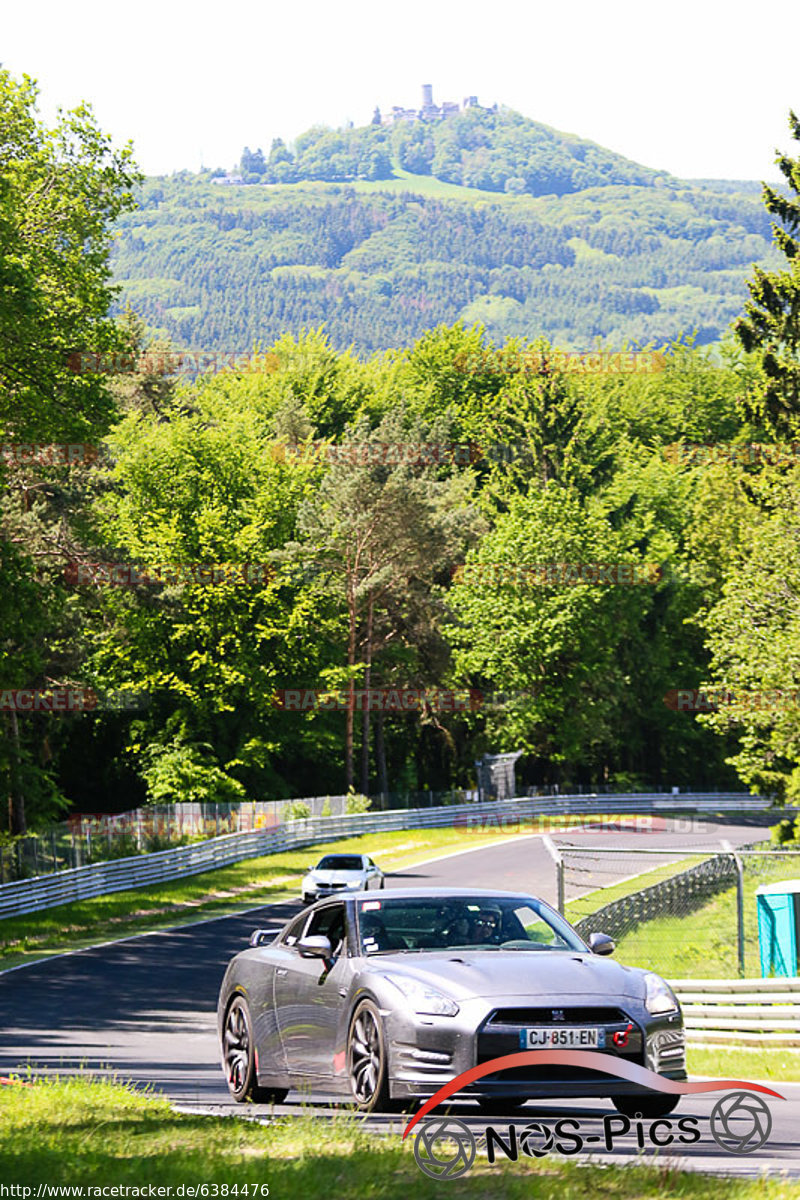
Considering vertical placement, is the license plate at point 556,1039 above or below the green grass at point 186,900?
above

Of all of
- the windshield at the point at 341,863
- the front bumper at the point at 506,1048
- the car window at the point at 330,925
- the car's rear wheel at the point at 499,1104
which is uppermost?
the car window at the point at 330,925

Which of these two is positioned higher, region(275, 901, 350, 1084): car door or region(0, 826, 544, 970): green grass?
region(275, 901, 350, 1084): car door

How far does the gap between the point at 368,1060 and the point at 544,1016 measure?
46.4 inches

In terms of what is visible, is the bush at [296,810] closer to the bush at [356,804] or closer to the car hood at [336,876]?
the bush at [356,804]

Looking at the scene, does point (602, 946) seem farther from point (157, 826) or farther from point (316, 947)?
point (157, 826)

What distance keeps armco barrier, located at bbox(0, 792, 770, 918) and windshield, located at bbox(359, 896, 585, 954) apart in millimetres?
26112

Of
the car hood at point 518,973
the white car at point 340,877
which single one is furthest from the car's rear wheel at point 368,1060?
the white car at point 340,877

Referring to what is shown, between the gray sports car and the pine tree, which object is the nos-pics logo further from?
the pine tree

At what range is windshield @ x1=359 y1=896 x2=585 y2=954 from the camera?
9.62 m

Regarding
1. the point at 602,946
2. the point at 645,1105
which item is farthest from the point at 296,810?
the point at 645,1105

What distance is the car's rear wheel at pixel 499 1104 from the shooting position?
805 cm

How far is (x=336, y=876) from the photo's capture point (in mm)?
38031

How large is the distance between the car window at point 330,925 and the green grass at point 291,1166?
1.63 metres

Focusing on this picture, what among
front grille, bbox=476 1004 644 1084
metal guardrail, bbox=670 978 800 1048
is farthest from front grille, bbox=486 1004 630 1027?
metal guardrail, bbox=670 978 800 1048
